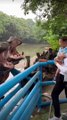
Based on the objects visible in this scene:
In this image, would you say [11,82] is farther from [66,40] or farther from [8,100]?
[66,40]

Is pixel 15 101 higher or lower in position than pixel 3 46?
lower

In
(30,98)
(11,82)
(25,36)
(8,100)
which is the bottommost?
(25,36)

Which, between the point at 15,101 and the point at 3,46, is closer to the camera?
the point at 15,101

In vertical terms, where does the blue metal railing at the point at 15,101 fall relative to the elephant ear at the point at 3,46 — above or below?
below

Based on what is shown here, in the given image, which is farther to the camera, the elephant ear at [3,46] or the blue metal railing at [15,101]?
the elephant ear at [3,46]

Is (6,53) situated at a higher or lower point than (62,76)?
higher

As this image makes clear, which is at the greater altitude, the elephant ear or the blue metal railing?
the elephant ear

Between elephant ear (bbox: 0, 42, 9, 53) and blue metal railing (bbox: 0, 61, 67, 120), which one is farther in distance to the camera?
elephant ear (bbox: 0, 42, 9, 53)

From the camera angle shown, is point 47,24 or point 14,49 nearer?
point 14,49

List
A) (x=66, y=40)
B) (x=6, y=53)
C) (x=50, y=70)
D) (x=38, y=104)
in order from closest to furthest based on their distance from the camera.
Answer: (x=6, y=53) < (x=66, y=40) < (x=38, y=104) < (x=50, y=70)

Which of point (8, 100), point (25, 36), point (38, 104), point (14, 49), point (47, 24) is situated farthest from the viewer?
point (25, 36)

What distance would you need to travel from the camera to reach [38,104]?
5387mm

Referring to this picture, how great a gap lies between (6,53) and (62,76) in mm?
1226

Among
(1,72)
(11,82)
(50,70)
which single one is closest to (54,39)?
(50,70)
